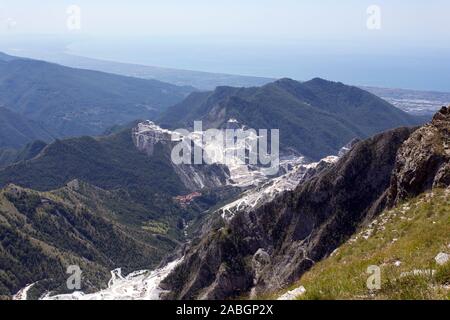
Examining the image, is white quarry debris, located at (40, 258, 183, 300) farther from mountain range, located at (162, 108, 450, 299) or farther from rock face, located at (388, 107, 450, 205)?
rock face, located at (388, 107, 450, 205)

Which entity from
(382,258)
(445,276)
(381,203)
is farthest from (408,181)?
(445,276)

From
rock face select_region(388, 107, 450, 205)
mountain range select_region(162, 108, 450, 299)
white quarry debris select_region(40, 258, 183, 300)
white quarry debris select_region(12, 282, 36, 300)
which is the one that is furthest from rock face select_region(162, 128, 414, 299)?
white quarry debris select_region(12, 282, 36, 300)

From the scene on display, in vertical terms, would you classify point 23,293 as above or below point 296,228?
below

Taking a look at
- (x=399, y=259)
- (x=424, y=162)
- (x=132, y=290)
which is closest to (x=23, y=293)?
(x=132, y=290)

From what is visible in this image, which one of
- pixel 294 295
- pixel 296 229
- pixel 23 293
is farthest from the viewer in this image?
pixel 23 293

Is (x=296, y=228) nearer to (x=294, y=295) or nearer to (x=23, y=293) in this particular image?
(x=294, y=295)
